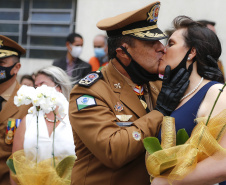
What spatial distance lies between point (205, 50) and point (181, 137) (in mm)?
682

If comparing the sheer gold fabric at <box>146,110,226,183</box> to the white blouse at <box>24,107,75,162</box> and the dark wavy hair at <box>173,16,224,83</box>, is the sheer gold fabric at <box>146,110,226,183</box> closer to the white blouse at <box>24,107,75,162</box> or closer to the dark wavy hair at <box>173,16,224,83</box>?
the dark wavy hair at <box>173,16,224,83</box>

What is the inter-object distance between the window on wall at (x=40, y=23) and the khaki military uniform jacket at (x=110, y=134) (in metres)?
8.50

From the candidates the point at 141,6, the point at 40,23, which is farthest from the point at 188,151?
the point at 40,23

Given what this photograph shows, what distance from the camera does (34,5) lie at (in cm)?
1195

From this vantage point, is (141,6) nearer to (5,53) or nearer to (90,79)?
(5,53)

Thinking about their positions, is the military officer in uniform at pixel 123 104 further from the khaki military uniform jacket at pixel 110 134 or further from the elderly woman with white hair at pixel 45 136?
the elderly woman with white hair at pixel 45 136

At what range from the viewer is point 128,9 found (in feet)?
36.3

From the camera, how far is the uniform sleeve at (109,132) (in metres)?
2.97

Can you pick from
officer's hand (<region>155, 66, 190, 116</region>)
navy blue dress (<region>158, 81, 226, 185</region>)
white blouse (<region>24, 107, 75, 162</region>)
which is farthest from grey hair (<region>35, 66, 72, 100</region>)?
navy blue dress (<region>158, 81, 226, 185</region>)

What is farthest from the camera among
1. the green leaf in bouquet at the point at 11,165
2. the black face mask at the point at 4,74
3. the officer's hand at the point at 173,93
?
the black face mask at the point at 4,74

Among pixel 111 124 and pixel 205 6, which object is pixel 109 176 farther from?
pixel 205 6

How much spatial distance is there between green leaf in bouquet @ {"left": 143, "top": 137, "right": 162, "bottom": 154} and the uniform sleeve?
7.3 inches

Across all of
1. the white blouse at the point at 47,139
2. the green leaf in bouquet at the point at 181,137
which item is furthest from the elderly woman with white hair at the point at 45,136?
the green leaf in bouquet at the point at 181,137

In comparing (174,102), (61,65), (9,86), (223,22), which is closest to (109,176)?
(174,102)
